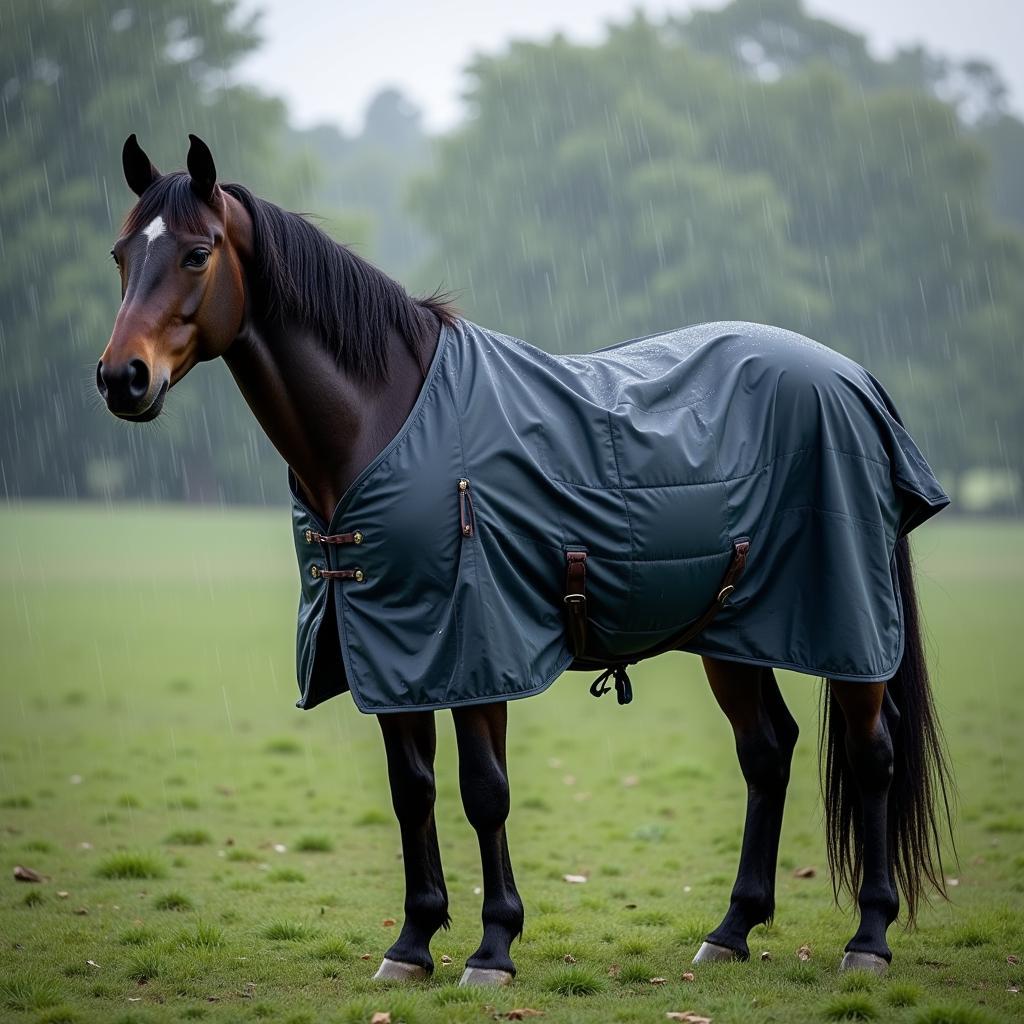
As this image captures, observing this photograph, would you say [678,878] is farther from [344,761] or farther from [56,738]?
[56,738]

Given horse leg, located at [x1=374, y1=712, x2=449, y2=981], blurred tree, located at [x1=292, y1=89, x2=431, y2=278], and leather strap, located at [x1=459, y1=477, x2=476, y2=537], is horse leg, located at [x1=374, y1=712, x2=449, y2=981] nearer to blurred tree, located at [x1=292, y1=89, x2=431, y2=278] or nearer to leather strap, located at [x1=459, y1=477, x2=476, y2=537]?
leather strap, located at [x1=459, y1=477, x2=476, y2=537]

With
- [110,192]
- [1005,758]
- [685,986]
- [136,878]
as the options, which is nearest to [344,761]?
[136,878]

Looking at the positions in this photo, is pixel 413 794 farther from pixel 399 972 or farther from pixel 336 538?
pixel 336 538

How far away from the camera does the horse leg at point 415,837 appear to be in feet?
16.0

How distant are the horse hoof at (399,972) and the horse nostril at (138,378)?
7.59ft

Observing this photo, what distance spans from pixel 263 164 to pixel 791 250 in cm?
1666

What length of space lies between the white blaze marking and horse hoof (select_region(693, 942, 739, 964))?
3.42 m

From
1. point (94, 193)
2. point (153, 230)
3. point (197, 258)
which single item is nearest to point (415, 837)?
point (197, 258)

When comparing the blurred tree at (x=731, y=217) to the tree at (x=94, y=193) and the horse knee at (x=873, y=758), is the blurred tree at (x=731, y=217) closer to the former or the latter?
the tree at (x=94, y=193)

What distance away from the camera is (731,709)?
5633 millimetres

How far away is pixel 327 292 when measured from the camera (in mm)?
4719

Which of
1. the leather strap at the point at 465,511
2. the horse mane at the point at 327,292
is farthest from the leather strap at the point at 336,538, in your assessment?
the horse mane at the point at 327,292

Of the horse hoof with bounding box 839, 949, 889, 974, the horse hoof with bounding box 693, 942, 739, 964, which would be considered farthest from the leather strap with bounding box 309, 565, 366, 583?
the horse hoof with bounding box 839, 949, 889, 974

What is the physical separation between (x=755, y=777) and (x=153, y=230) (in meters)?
3.27
